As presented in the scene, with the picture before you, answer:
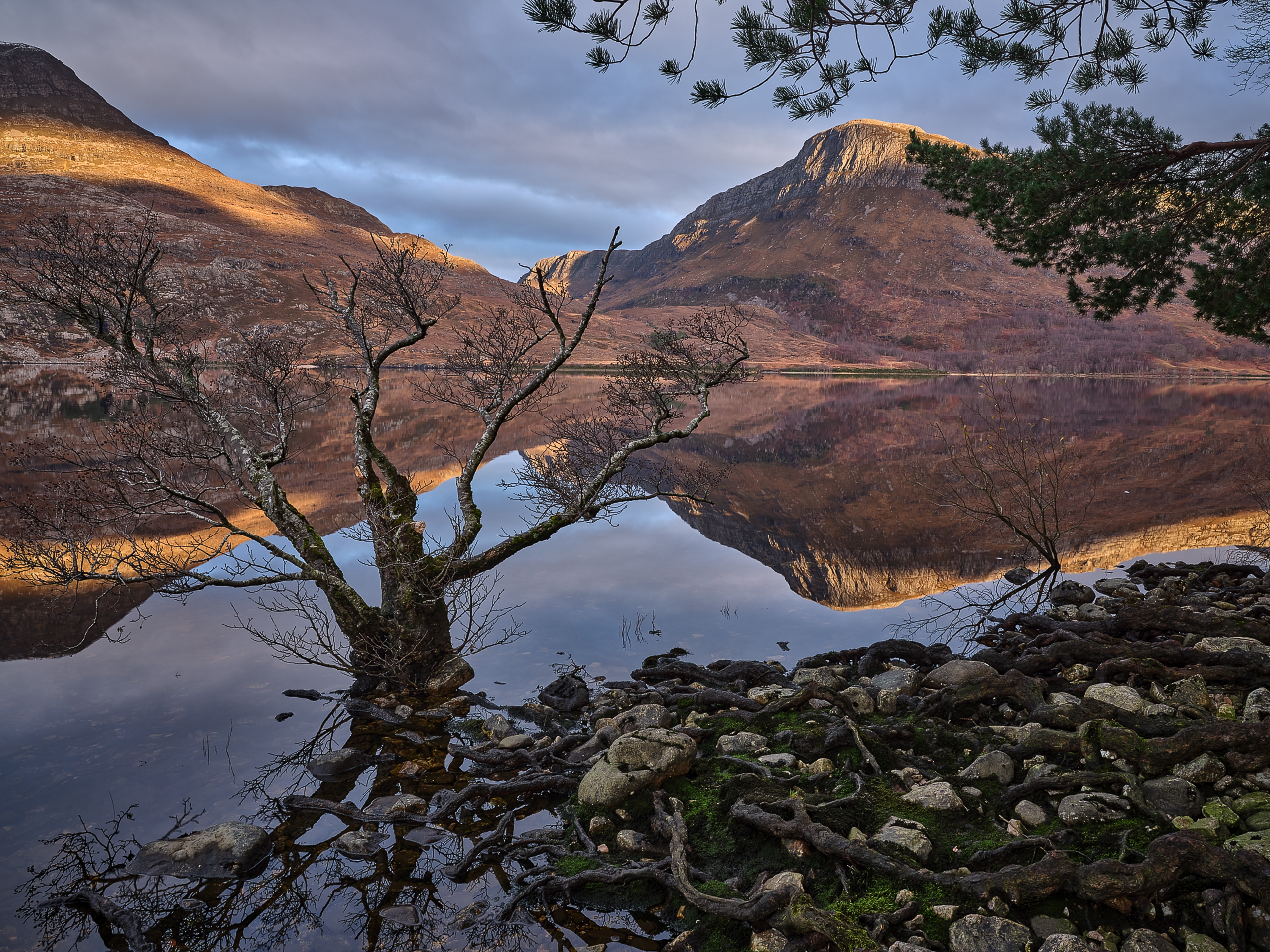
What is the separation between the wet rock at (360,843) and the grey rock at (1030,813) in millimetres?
5440

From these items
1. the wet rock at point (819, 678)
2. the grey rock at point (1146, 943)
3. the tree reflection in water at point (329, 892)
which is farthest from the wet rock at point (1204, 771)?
the tree reflection in water at point (329, 892)

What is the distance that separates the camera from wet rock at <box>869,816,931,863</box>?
14.8 feet

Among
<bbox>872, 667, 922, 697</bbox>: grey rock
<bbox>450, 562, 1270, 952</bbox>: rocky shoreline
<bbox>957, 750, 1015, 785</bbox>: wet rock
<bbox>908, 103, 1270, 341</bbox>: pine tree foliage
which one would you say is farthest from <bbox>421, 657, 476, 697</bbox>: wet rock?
<bbox>908, 103, 1270, 341</bbox>: pine tree foliage

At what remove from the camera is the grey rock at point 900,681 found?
753 centimetres

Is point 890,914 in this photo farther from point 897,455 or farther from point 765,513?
point 897,455

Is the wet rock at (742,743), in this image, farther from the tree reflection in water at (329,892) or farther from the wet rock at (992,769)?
the wet rock at (992,769)

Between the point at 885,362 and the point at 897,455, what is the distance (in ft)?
470

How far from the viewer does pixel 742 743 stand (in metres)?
6.77

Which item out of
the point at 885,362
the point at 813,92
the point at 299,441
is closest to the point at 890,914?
the point at 813,92

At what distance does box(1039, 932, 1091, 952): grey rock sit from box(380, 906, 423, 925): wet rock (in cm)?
438

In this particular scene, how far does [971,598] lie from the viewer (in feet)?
44.9

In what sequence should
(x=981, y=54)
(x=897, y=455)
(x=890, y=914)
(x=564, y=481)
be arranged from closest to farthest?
(x=890, y=914)
(x=981, y=54)
(x=564, y=481)
(x=897, y=455)

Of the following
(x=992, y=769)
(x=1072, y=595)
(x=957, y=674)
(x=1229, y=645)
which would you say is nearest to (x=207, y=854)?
(x=992, y=769)

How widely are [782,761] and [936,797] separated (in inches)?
57.1
